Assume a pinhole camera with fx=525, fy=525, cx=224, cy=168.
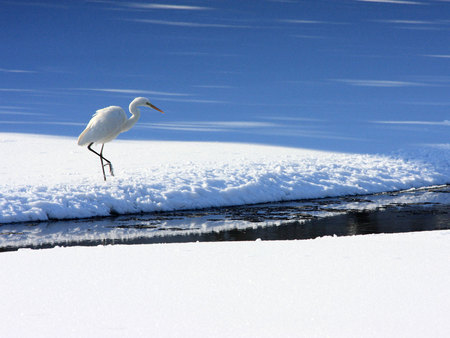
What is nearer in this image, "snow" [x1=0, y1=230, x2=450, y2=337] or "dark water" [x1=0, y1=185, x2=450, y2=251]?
"snow" [x1=0, y1=230, x2=450, y2=337]

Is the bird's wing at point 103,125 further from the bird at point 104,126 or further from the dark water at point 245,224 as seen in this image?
the dark water at point 245,224

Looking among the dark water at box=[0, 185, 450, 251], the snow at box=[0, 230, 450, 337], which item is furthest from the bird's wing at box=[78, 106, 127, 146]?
the snow at box=[0, 230, 450, 337]

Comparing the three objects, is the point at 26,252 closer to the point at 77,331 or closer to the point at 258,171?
the point at 77,331

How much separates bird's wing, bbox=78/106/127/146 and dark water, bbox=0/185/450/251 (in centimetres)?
244

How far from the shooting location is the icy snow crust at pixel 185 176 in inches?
435

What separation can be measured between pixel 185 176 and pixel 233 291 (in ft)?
29.5

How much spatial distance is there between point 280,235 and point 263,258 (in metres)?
2.91

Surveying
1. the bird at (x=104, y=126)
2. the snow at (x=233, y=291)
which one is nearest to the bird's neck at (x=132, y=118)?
the bird at (x=104, y=126)

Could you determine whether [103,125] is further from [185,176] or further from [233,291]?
[233,291]

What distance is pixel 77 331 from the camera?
3.41 m

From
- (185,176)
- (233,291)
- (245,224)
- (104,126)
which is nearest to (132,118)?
(104,126)

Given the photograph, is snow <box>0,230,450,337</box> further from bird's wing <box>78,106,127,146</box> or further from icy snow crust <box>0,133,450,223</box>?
bird's wing <box>78,106,127,146</box>

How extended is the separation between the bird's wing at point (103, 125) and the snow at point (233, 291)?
6.29 m

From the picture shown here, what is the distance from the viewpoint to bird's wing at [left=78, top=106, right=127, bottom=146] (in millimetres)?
12195
